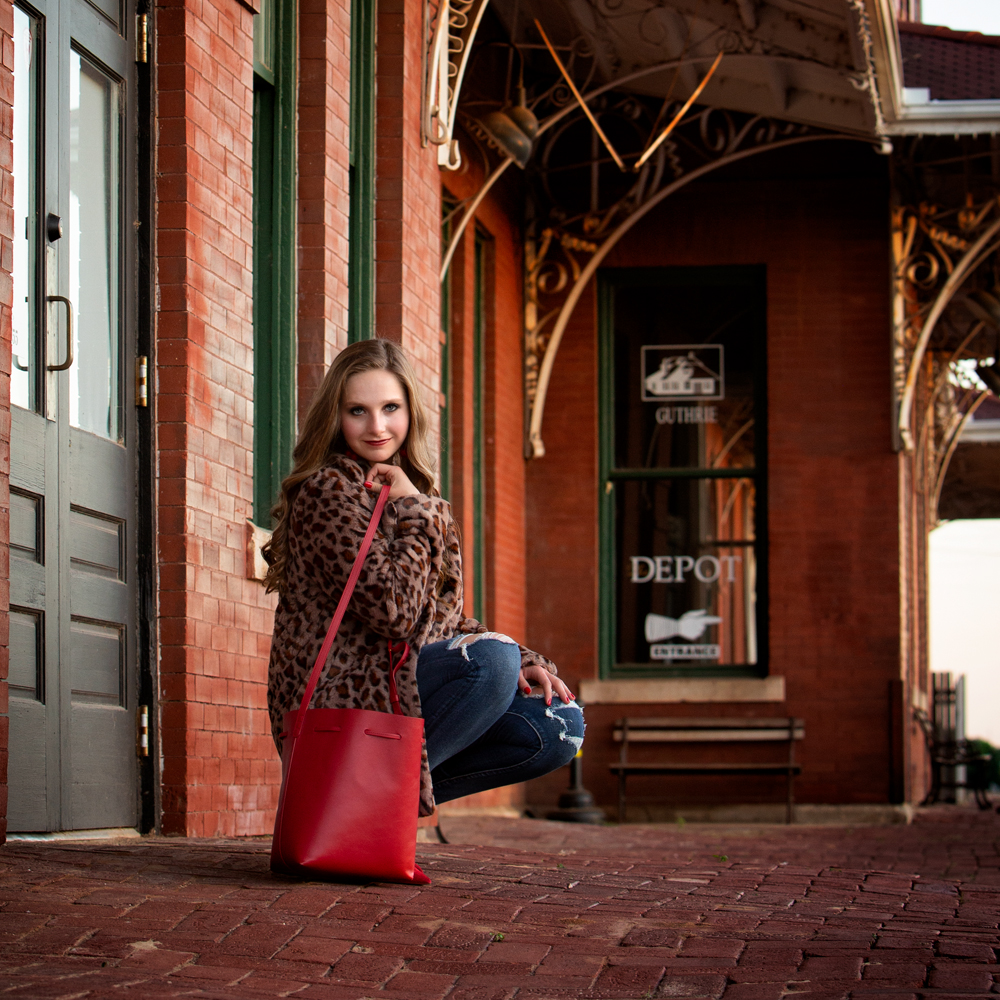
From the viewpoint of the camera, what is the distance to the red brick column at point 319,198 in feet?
22.9

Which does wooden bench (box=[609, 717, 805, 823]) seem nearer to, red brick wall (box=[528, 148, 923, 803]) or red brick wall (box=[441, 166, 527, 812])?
red brick wall (box=[528, 148, 923, 803])

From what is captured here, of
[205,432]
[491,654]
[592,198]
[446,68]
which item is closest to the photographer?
[491,654]

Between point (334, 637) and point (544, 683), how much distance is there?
687mm

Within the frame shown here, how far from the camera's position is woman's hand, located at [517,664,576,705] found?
429cm

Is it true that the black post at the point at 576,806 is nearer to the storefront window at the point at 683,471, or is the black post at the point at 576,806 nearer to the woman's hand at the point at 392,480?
the storefront window at the point at 683,471

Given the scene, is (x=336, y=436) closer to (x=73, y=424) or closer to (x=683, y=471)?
(x=73, y=424)

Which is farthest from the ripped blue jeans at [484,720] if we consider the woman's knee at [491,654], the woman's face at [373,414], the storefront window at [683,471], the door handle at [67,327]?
the storefront window at [683,471]

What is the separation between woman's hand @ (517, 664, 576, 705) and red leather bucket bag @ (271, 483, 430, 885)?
522mm

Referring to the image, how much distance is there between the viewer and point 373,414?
4.17m

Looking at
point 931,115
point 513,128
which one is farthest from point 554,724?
point 931,115

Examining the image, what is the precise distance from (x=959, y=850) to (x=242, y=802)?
507 centimetres

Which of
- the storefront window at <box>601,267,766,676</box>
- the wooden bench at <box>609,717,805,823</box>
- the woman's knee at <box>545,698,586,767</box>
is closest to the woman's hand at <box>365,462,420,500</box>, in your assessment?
the woman's knee at <box>545,698,586,767</box>

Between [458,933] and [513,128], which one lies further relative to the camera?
[513,128]

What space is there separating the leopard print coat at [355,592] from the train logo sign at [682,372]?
27.4 feet
